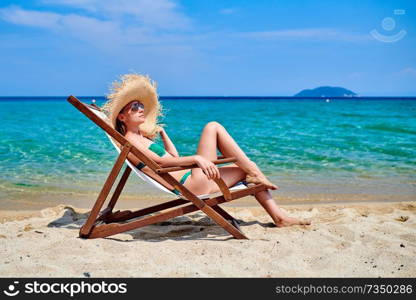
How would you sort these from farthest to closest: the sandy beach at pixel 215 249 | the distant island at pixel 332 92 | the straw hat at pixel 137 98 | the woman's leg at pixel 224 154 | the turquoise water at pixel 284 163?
the distant island at pixel 332 92
the turquoise water at pixel 284 163
the straw hat at pixel 137 98
the woman's leg at pixel 224 154
the sandy beach at pixel 215 249

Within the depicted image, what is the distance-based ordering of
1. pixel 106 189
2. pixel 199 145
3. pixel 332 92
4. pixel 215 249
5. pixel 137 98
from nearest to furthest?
1. pixel 215 249
2. pixel 106 189
3. pixel 199 145
4. pixel 137 98
5. pixel 332 92

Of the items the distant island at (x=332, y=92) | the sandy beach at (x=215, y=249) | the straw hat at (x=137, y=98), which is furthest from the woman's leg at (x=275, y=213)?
the distant island at (x=332, y=92)

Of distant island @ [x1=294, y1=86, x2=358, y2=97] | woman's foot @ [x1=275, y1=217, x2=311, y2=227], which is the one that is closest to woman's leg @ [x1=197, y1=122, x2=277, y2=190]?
woman's foot @ [x1=275, y1=217, x2=311, y2=227]

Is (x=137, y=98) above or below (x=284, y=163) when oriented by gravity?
above

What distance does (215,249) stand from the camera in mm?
3695

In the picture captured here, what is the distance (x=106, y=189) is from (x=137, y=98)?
1137mm

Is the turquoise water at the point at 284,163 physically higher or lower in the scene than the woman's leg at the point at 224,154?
lower

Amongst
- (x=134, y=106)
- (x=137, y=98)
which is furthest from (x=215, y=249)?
(x=137, y=98)

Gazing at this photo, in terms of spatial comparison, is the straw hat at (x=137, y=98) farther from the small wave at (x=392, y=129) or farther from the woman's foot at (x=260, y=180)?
the small wave at (x=392, y=129)

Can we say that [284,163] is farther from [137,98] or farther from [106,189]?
[106,189]

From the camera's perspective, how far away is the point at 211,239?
164 inches

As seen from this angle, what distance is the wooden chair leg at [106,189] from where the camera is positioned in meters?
3.81

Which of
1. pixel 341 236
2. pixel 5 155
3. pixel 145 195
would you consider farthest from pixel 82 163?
pixel 341 236

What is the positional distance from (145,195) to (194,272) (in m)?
3.59
